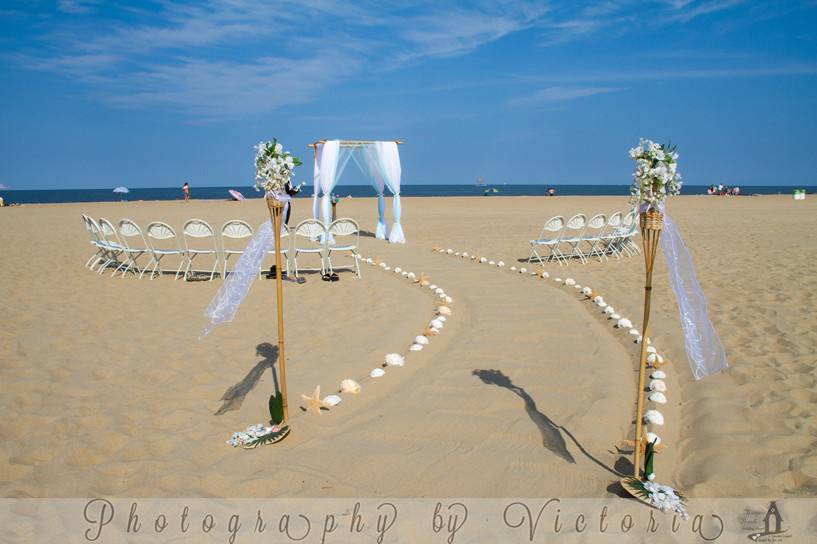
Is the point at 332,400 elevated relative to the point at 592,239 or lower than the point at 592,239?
lower

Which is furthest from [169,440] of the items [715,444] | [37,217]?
[37,217]

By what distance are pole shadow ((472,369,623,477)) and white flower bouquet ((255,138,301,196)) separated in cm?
216

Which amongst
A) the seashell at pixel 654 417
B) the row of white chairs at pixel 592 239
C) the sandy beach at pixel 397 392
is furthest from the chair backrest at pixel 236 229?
the seashell at pixel 654 417

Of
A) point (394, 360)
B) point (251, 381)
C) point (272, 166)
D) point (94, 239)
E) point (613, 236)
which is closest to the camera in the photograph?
point (272, 166)

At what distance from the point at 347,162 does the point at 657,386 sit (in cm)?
1039

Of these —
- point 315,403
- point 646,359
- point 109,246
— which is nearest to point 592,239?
point 646,359

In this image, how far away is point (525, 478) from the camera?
9.29 feet

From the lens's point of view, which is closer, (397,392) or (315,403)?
(315,403)

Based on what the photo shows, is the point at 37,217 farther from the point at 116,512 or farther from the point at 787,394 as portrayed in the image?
the point at 787,394

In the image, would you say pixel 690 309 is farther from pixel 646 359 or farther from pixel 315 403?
pixel 315 403

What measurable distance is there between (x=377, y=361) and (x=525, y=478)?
2.09 metres

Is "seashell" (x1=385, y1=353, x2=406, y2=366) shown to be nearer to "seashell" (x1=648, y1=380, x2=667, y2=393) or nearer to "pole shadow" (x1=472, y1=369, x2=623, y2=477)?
"pole shadow" (x1=472, y1=369, x2=623, y2=477)

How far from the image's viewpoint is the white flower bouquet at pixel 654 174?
2.57m

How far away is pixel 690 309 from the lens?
9.46ft
